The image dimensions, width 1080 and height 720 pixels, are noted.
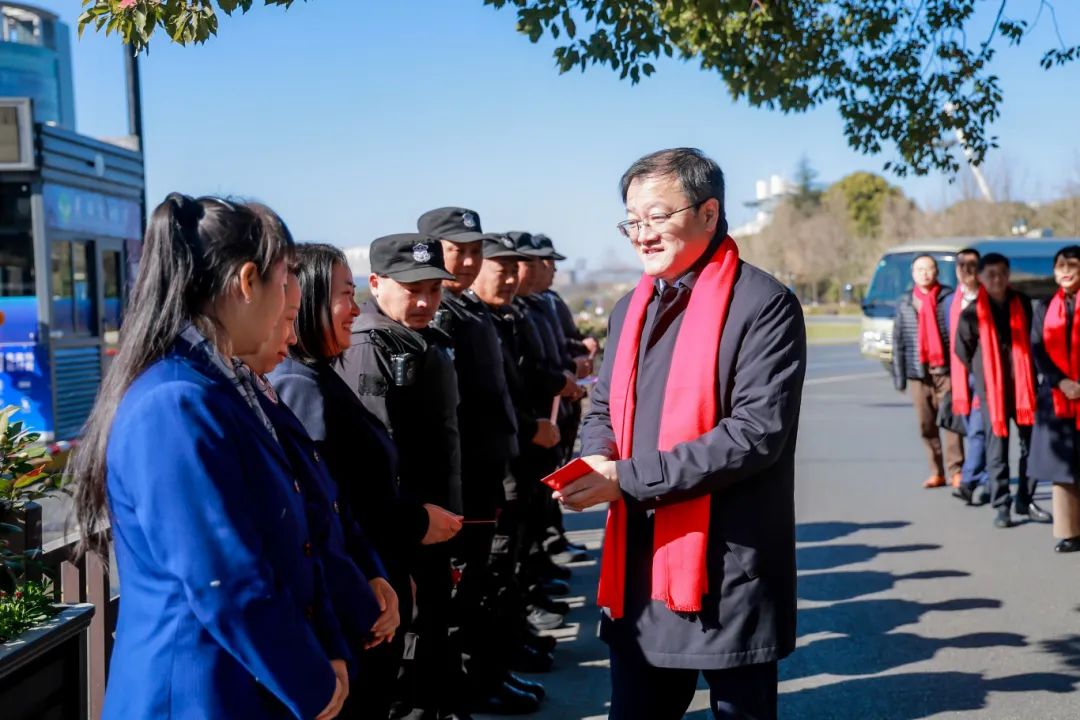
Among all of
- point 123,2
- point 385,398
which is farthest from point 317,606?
point 123,2

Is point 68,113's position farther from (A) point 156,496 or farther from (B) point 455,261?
(A) point 156,496

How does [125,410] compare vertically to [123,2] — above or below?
below

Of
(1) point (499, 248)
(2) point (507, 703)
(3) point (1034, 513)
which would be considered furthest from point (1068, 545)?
(2) point (507, 703)

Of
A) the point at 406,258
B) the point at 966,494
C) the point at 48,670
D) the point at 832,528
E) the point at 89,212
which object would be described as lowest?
the point at 832,528

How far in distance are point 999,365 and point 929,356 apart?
5.06 ft

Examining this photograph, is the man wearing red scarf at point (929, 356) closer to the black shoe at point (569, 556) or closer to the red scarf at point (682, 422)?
the black shoe at point (569, 556)

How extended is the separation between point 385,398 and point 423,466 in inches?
13.2

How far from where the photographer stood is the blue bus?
10.9 m

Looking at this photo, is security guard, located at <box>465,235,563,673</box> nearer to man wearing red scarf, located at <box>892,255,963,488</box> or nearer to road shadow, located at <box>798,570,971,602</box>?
road shadow, located at <box>798,570,971,602</box>

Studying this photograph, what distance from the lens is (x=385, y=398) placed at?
4.16 meters

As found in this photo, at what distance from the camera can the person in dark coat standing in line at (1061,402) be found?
8.18 metres

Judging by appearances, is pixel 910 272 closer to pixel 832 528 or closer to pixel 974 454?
pixel 974 454

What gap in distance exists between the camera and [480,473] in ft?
17.0

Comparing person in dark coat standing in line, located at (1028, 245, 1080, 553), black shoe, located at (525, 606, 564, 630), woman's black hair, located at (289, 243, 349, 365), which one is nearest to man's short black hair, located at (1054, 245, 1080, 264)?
person in dark coat standing in line, located at (1028, 245, 1080, 553)
